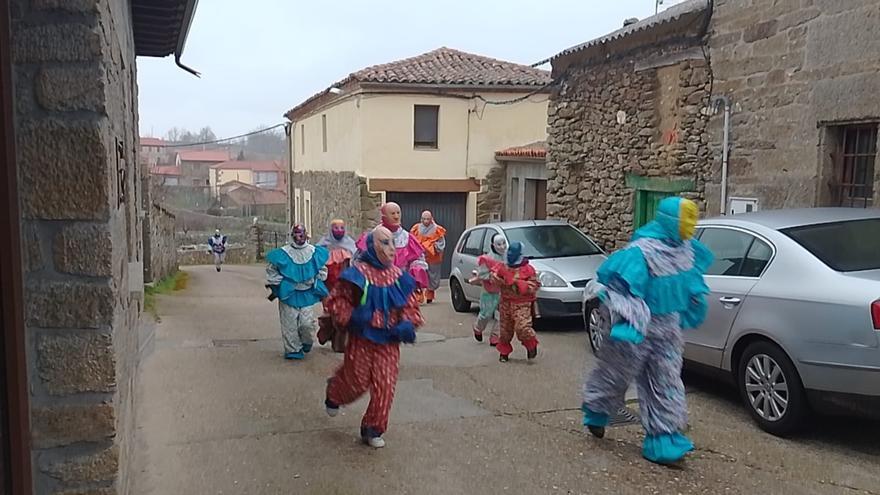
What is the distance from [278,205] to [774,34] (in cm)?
4748

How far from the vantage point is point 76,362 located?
9.33 feet

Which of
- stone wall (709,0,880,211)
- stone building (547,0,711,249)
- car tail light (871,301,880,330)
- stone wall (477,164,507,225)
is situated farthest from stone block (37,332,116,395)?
stone wall (477,164,507,225)

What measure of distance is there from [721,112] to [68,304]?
8.64 meters

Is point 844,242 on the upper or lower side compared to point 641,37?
lower

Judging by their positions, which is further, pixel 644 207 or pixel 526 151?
pixel 526 151

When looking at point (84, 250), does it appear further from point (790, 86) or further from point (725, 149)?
point (725, 149)

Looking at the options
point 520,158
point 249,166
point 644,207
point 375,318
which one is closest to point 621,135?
point 644,207

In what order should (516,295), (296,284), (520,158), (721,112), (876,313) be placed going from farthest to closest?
1. (520,158)
2. (721,112)
3. (296,284)
4. (516,295)
5. (876,313)

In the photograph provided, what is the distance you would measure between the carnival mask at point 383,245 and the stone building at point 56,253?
237cm

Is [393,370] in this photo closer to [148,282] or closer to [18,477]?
[18,477]

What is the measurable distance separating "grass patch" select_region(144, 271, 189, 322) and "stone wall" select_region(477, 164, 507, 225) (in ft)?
26.3

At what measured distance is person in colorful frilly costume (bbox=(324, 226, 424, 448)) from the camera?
5.11 metres

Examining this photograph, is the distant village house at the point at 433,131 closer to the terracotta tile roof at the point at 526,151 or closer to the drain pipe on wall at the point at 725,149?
the terracotta tile roof at the point at 526,151

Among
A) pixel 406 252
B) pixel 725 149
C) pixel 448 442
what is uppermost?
pixel 725 149
